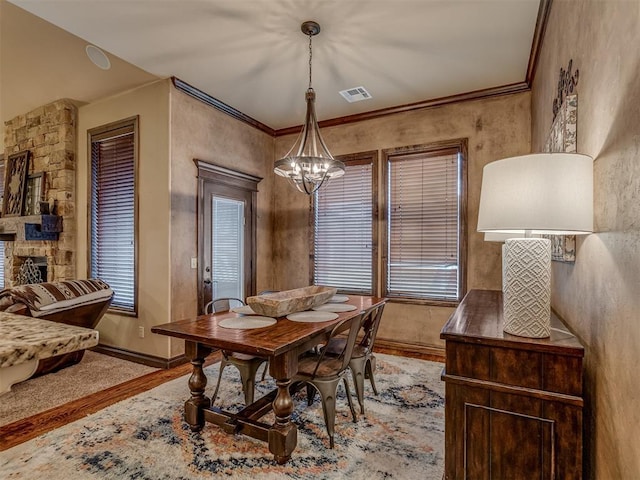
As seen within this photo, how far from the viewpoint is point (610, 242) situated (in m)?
1.28

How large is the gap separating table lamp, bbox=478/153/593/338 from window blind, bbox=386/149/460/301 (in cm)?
278

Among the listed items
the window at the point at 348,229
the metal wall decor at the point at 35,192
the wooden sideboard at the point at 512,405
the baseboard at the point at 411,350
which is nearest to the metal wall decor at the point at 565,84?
the wooden sideboard at the point at 512,405

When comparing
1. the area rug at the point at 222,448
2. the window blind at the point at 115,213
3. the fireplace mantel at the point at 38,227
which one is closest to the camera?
the area rug at the point at 222,448

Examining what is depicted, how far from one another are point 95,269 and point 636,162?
5145 mm

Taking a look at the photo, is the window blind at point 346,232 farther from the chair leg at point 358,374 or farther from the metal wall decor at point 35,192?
the metal wall decor at point 35,192

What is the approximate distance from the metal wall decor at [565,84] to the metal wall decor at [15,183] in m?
6.37

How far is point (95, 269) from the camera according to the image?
4.46 m

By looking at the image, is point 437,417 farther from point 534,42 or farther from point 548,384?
point 534,42

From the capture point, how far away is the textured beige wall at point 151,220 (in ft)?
12.6

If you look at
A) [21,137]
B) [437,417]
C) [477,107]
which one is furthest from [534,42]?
[21,137]

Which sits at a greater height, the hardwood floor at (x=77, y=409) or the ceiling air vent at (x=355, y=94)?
the ceiling air vent at (x=355, y=94)

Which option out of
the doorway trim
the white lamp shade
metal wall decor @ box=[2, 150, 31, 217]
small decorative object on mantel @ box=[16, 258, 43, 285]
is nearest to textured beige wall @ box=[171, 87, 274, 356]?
the doorway trim

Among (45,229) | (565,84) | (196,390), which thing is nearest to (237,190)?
(45,229)

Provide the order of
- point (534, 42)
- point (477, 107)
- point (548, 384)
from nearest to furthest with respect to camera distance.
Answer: point (548, 384)
point (534, 42)
point (477, 107)
